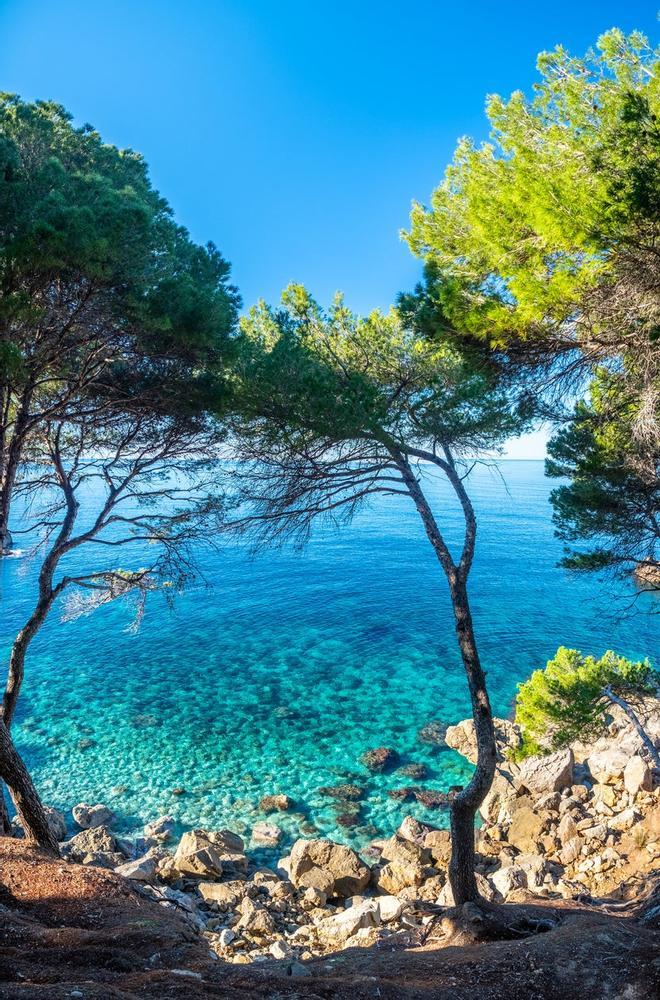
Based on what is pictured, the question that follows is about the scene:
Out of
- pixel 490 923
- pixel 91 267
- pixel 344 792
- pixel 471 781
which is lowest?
pixel 344 792

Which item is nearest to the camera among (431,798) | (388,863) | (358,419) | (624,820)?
(358,419)

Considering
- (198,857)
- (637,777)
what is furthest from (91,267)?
(637,777)

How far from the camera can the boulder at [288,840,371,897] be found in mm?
8516

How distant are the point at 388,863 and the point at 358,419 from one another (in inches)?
325

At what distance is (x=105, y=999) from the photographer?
2732mm

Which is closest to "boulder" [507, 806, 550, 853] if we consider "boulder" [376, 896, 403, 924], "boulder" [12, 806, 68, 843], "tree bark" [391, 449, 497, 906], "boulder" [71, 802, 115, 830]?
"boulder" [376, 896, 403, 924]

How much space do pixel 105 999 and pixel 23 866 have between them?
345cm

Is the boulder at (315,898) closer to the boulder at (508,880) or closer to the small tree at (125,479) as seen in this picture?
the boulder at (508,880)

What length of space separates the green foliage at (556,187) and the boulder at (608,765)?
9.90m

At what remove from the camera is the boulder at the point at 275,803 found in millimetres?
11297

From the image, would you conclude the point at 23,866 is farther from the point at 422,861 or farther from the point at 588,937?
the point at 422,861

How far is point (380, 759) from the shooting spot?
43.7 ft

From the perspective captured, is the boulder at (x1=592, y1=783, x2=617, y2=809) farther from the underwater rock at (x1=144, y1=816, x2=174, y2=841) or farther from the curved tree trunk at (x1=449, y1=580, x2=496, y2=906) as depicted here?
the underwater rock at (x1=144, y1=816, x2=174, y2=841)

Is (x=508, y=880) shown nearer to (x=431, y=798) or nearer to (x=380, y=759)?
(x=431, y=798)
